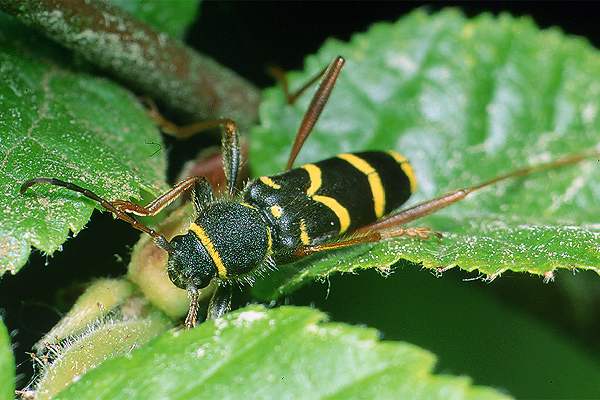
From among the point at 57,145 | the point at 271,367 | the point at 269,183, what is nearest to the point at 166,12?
the point at 269,183

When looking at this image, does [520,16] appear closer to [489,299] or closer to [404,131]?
[404,131]

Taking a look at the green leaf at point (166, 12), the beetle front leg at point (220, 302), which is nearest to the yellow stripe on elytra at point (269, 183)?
the beetle front leg at point (220, 302)

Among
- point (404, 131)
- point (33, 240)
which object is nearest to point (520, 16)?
point (404, 131)

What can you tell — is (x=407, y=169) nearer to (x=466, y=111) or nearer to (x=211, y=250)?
(x=466, y=111)

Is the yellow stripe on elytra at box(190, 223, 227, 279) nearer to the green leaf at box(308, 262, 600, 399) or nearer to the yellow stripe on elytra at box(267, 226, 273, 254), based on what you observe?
the yellow stripe on elytra at box(267, 226, 273, 254)

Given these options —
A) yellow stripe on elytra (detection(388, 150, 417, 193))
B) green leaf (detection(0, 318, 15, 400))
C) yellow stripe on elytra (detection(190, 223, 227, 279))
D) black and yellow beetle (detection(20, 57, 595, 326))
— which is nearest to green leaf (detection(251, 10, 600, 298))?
yellow stripe on elytra (detection(388, 150, 417, 193))

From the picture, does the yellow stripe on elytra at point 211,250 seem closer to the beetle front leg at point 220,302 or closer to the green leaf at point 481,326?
the beetle front leg at point 220,302
